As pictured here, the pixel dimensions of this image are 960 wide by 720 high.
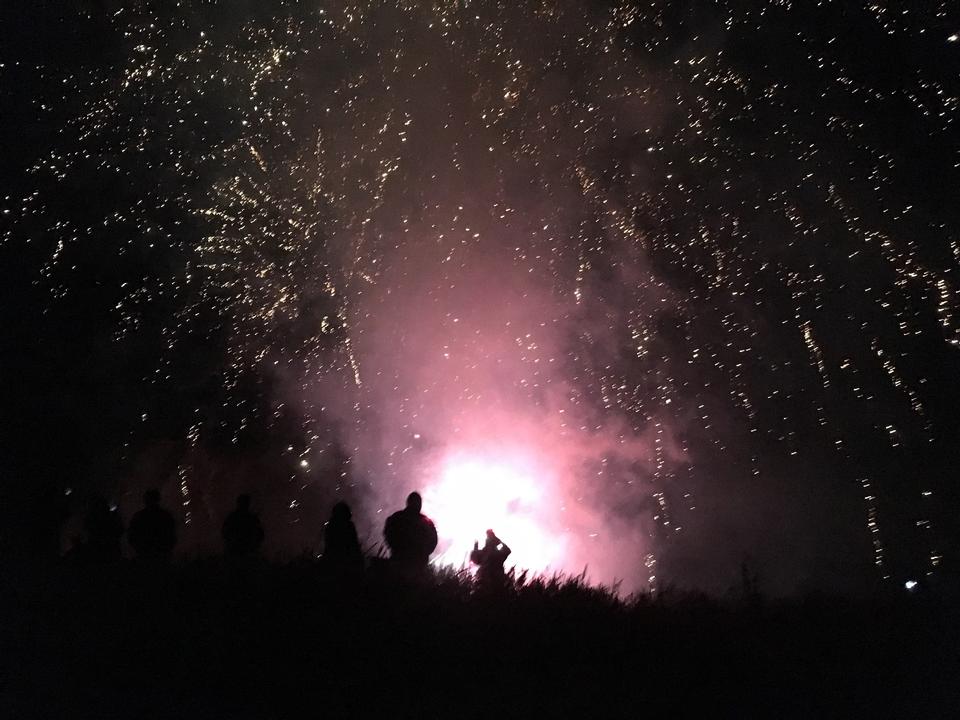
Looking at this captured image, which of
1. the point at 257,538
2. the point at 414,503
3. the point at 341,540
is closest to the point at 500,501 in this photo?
the point at 414,503

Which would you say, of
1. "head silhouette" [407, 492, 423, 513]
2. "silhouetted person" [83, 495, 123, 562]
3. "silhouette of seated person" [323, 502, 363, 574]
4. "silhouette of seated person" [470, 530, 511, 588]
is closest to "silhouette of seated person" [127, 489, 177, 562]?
"silhouetted person" [83, 495, 123, 562]

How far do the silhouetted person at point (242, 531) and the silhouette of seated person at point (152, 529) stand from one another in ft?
2.35

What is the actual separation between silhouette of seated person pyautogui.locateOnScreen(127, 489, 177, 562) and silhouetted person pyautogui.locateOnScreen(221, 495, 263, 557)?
72 cm

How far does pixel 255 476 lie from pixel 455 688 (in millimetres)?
21639

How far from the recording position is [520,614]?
24.1 ft

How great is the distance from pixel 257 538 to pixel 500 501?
13.6 m

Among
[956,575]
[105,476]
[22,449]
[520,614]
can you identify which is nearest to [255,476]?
[105,476]

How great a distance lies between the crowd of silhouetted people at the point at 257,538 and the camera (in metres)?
8.55

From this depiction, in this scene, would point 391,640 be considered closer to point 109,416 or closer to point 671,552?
point 109,416

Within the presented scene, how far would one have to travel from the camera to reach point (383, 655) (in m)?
6.43

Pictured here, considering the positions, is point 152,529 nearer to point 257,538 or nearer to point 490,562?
point 257,538

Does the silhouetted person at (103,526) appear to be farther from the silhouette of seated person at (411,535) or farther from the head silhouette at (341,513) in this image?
the silhouette of seated person at (411,535)

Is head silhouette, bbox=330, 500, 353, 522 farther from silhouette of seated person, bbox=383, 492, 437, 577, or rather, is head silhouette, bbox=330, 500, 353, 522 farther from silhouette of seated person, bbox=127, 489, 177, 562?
silhouette of seated person, bbox=127, 489, 177, 562

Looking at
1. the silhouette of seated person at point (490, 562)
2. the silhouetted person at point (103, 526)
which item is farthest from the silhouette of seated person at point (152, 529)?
the silhouette of seated person at point (490, 562)
